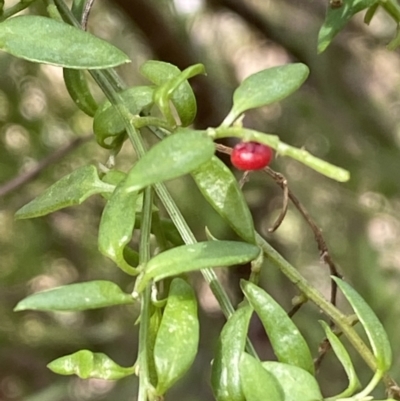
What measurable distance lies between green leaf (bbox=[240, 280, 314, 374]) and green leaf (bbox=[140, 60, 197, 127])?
0.07m

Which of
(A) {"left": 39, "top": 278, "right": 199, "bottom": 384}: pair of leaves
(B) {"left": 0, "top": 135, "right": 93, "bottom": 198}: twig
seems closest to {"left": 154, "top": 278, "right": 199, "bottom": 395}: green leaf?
(A) {"left": 39, "top": 278, "right": 199, "bottom": 384}: pair of leaves

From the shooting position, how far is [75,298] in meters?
0.20

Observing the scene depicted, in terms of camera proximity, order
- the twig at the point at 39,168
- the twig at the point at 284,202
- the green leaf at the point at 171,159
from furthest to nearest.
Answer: the twig at the point at 39,168 < the twig at the point at 284,202 < the green leaf at the point at 171,159

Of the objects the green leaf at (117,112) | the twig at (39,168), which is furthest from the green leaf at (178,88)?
the twig at (39,168)

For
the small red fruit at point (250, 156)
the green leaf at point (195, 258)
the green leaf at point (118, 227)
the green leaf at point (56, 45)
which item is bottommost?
the green leaf at point (118, 227)

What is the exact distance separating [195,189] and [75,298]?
48cm

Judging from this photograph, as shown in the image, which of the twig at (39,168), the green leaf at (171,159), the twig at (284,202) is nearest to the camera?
the green leaf at (171,159)

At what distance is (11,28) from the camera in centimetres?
23

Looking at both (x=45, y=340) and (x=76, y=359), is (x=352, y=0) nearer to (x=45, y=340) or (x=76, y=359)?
(x=76, y=359)

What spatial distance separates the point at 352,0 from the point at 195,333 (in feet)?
0.53

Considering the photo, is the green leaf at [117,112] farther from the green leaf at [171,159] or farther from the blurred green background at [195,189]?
the blurred green background at [195,189]

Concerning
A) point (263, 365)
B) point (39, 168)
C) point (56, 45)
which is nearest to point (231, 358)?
point (263, 365)

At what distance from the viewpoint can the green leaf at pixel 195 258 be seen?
19 cm

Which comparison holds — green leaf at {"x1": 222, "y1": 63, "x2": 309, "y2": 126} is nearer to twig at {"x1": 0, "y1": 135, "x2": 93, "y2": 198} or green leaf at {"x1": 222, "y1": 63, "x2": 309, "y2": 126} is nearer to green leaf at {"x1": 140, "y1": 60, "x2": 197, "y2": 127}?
green leaf at {"x1": 140, "y1": 60, "x2": 197, "y2": 127}
